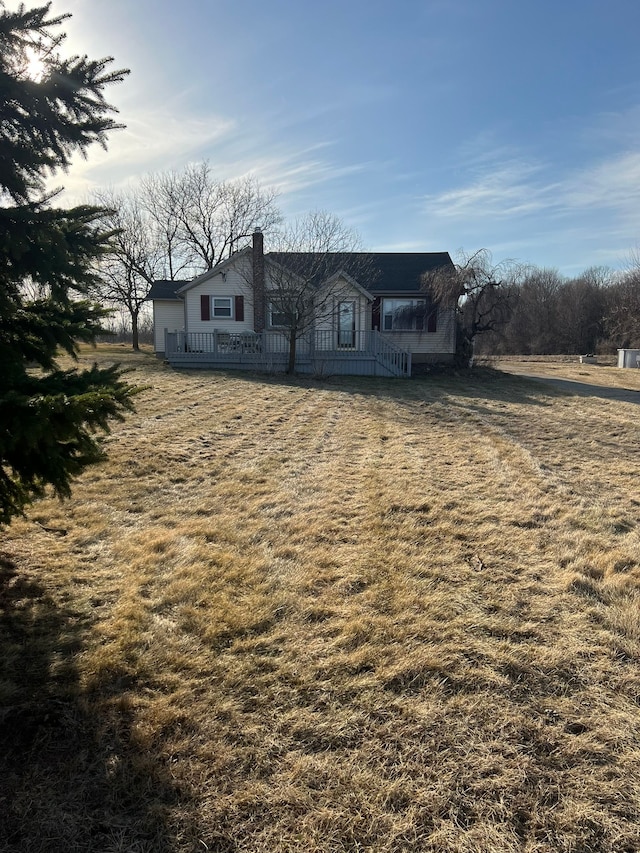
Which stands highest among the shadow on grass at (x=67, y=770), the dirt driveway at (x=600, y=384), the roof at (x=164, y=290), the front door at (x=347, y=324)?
the roof at (x=164, y=290)

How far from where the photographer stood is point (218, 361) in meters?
19.1

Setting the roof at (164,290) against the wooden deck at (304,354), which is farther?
the roof at (164,290)

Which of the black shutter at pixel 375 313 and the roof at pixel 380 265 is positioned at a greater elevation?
the roof at pixel 380 265

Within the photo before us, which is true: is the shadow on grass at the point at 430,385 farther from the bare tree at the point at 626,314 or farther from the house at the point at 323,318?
the bare tree at the point at 626,314

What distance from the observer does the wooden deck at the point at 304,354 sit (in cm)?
1833

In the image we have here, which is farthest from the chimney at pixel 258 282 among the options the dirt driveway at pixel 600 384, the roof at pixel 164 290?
the dirt driveway at pixel 600 384

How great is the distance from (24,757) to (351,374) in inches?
662

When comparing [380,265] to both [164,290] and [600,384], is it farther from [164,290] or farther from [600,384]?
[164,290]

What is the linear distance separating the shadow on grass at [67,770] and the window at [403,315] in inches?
774

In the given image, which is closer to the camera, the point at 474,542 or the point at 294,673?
the point at 294,673

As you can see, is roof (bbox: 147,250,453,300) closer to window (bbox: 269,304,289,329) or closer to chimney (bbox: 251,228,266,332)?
chimney (bbox: 251,228,266,332)

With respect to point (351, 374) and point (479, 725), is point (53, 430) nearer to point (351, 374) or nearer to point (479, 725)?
point (479, 725)

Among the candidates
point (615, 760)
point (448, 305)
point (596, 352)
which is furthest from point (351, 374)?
point (596, 352)

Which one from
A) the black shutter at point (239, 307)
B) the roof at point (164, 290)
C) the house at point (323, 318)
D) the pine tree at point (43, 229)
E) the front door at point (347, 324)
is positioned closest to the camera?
the pine tree at point (43, 229)
